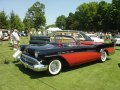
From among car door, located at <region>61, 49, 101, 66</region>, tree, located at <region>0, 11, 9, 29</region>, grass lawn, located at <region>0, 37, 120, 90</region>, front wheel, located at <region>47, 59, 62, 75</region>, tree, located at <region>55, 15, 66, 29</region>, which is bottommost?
grass lawn, located at <region>0, 37, 120, 90</region>

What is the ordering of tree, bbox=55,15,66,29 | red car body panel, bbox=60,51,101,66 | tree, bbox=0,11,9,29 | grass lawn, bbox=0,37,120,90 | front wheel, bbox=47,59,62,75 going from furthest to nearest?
tree, bbox=55,15,66,29 → tree, bbox=0,11,9,29 → red car body panel, bbox=60,51,101,66 → front wheel, bbox=47,59,62,75 → grass lawn, bbox=0,37,120,90

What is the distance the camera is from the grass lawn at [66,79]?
650 cm

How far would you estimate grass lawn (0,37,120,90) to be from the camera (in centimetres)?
650

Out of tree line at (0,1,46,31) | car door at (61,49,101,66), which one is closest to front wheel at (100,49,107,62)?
car door at (61,49,101,66)

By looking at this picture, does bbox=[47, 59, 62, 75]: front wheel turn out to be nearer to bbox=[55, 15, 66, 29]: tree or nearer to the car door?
the car door

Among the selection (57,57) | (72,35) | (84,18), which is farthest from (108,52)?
(84,18)

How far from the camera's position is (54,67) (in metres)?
7.78

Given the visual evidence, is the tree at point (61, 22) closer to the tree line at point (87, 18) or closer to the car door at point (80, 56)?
the tree line at point (87, 18)

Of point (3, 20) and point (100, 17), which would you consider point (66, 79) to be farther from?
point (100, 17)

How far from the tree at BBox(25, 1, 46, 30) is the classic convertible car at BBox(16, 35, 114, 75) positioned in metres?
56.5

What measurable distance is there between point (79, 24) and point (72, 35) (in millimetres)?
79838

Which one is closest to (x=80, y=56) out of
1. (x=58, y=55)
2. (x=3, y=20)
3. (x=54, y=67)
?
(x=58, y=55)

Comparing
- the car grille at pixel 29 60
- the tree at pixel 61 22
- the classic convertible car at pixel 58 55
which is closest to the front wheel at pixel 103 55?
the classic convertible car at pixel 58 55

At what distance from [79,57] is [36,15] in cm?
5841
